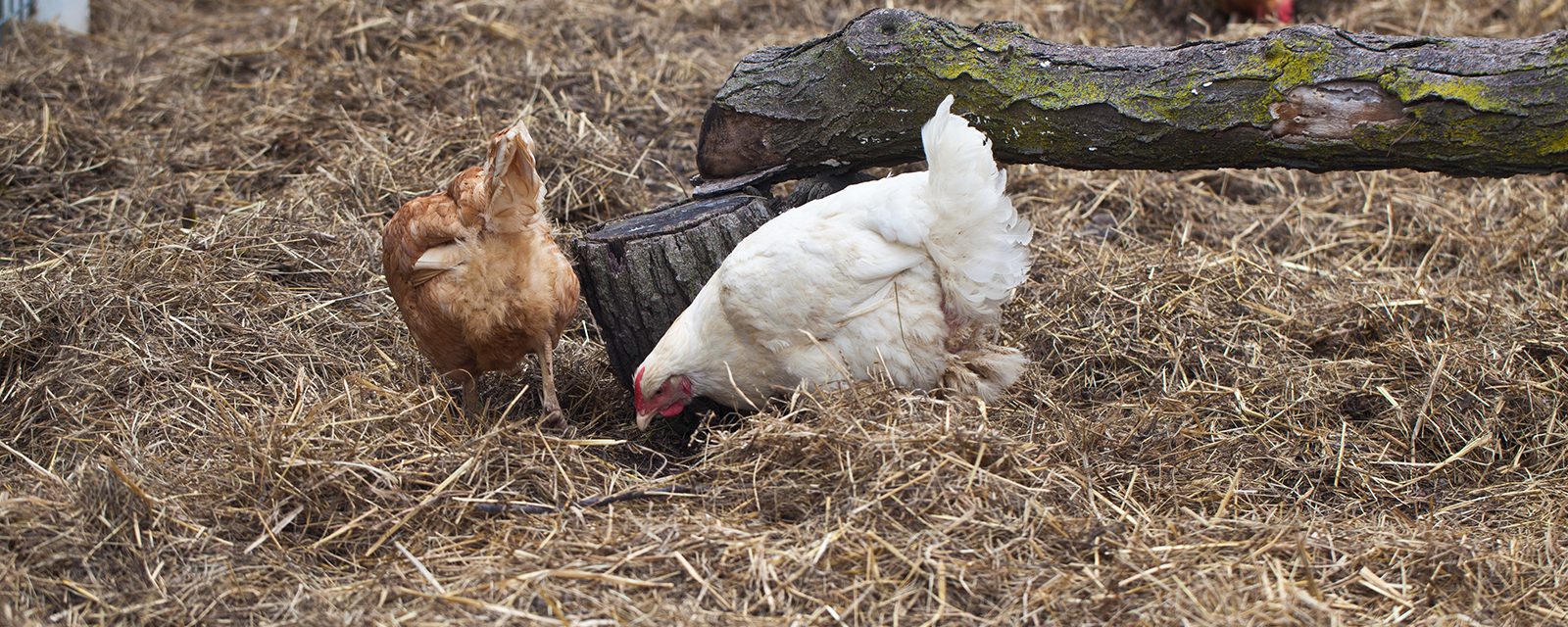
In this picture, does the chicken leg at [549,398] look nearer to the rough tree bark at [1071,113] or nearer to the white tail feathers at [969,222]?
Answer: the rough tree bark at [1071,113]

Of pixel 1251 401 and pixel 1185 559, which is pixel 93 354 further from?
pixel 1251 401

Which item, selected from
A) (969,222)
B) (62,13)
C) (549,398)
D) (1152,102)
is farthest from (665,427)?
(62,13)

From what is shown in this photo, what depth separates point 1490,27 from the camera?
709cm

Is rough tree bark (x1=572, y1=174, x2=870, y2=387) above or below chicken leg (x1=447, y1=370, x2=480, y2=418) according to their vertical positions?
above

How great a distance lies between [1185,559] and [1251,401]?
1263 mm

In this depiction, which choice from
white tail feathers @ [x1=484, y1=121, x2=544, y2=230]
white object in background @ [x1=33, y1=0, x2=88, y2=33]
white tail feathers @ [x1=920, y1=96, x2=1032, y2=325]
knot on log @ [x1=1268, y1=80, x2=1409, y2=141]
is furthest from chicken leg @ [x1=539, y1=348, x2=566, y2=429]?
white object in background @ [x1=33, y1=0, x2=88, y2=33]

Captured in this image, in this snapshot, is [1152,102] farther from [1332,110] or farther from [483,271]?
[483,271]

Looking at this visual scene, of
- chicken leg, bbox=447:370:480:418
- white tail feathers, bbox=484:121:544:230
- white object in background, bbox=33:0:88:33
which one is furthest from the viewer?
white object in background, bbox=33:0:88:33

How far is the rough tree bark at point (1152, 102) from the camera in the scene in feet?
10.8

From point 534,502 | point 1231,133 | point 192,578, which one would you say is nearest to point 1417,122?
point 1231,133

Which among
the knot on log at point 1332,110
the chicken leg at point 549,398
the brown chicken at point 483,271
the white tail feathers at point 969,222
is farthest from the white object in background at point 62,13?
the knot on log at point 1332,110

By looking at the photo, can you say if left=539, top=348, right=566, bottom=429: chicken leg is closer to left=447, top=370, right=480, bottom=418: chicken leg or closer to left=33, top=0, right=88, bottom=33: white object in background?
left=447, top=370, right=480, bottom=418: chicken leg

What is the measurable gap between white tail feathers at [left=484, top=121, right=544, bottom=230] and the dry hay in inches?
24.2

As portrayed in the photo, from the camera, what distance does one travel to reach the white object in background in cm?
728
